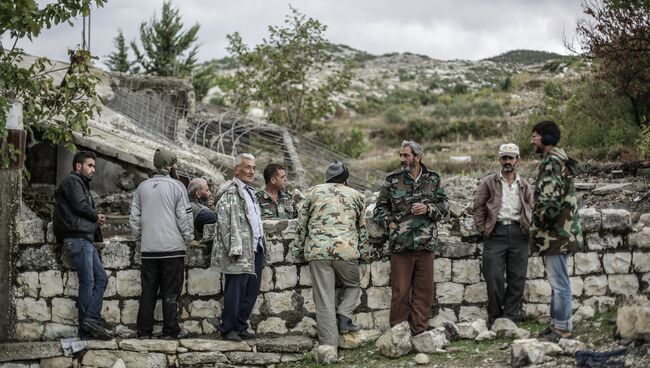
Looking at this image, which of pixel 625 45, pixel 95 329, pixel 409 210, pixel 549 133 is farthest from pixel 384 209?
pixel 625 45

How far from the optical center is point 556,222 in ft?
24.4

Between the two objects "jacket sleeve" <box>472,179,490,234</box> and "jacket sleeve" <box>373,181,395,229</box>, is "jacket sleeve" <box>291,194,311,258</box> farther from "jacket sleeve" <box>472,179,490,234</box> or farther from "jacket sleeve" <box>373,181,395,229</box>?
"jacket sleeve" <box>472,179,490,234</box>

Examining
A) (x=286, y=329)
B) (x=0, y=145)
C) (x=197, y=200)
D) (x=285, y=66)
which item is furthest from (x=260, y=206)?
(x=285, y=66)

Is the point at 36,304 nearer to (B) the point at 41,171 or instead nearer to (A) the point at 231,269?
(A) the point at 231,269

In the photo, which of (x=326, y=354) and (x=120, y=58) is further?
(x=120, y=58)

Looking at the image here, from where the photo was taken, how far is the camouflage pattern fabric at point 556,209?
24.2 ft

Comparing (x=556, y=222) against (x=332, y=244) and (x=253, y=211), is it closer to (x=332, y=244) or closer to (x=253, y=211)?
(x=332, y=244)

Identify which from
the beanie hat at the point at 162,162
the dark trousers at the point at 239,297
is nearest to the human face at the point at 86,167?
the beanie hat at the point at 162,162

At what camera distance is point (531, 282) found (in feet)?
28.1

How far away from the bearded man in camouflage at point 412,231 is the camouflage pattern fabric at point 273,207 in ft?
3.89

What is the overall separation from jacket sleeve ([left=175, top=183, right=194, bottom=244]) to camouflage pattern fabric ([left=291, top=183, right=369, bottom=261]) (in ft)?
3.47

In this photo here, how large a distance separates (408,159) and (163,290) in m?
2.77

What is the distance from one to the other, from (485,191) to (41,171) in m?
7.46

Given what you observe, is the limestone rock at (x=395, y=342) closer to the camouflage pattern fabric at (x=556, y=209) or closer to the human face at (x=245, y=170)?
the camouflage pattern fabric at (x=556, y=209)
